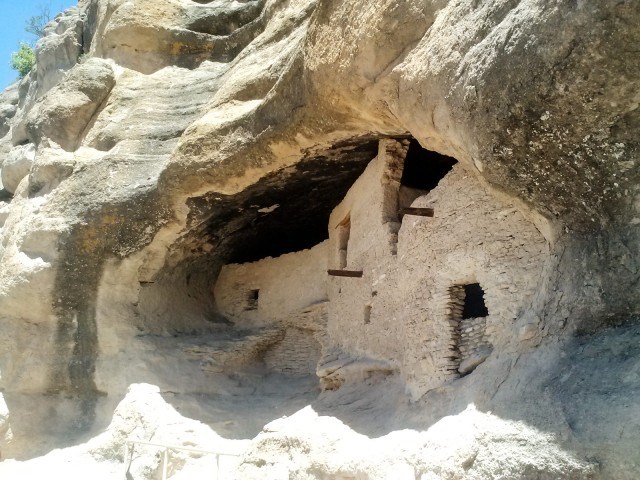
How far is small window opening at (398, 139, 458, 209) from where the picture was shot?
8.29 m

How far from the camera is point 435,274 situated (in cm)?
645

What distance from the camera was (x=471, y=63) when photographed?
15.6ft

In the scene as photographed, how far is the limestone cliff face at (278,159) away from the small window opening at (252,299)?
0.59 m

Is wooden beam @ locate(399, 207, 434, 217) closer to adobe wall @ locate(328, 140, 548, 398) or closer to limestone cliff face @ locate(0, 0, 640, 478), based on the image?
adobe wall @ locate(328, 140, 548, 398)

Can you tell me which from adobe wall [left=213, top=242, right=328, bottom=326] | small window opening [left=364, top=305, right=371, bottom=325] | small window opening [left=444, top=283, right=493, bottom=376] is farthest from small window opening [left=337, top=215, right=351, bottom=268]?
small window opening [left=444, top=283, right=493, bottom=376]

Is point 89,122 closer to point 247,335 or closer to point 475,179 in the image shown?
point 247,335

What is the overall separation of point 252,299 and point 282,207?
212 cm

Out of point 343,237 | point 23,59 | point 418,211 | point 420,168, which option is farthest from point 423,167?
point 23,59

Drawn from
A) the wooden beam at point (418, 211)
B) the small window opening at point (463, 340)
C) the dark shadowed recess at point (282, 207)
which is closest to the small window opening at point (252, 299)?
the dark shadowed recess at point (282, 207)

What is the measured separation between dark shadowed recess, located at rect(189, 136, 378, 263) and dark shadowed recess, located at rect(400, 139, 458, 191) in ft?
1.95

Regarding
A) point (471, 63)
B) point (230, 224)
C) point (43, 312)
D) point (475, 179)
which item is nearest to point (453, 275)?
point (475, 179)

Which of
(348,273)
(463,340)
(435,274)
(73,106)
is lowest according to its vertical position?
(463,340)

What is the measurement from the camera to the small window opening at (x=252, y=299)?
1169cm

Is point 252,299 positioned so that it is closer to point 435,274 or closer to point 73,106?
point 73,106
